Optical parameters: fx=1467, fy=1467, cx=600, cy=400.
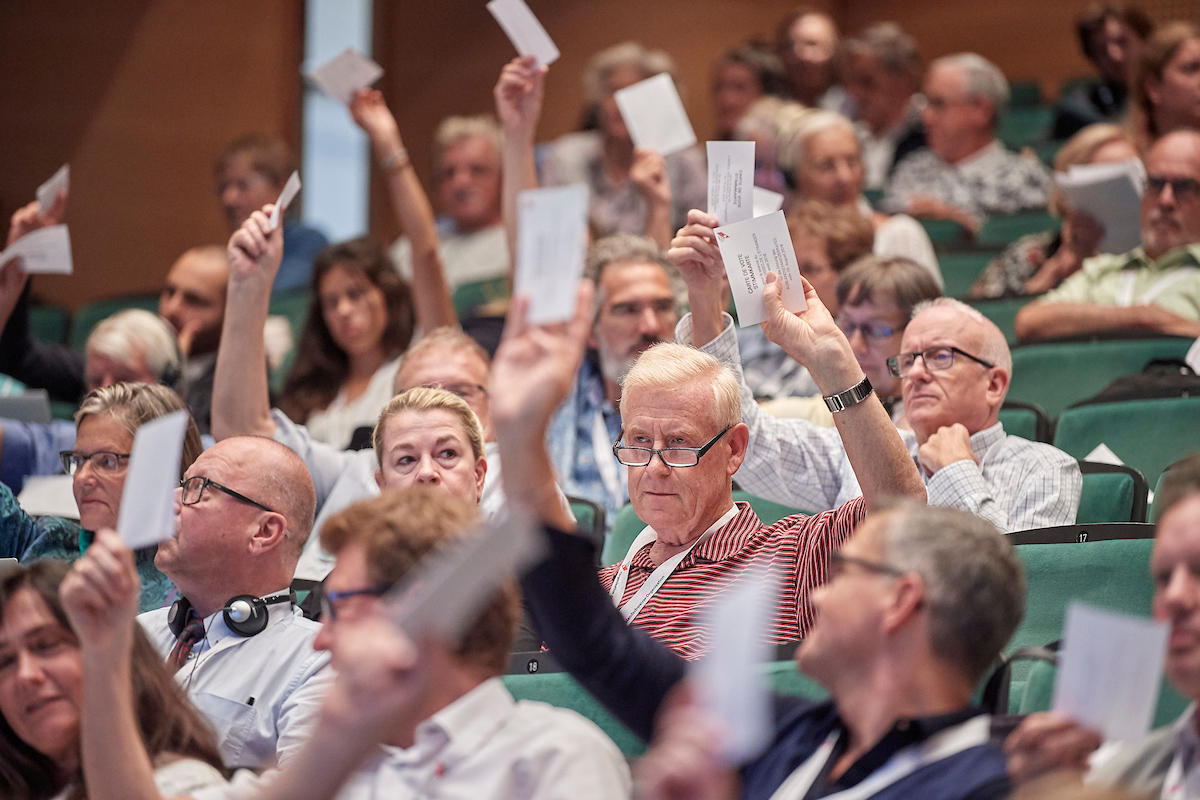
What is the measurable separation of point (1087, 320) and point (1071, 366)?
0.92 ft

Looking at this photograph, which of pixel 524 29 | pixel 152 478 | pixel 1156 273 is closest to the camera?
pixel 152 478

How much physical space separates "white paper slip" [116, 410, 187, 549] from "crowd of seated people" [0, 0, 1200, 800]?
0.02 meters

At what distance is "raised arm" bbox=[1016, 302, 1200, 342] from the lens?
12.7ft

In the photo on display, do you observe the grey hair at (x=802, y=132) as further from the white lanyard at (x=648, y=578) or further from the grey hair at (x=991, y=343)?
the white lanyard at (x=648, y=578)

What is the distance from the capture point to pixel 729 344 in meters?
3.03

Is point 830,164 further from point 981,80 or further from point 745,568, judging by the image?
point 745,568

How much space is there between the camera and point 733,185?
281cm

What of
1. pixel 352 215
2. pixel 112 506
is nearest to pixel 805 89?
pixel 352 215

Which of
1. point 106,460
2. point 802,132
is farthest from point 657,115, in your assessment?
point 106,460

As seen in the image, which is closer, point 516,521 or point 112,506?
point 516,521

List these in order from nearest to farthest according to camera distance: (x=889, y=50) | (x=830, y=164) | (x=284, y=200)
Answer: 1. (x=284, y=200)
2. (x=830, y=164)
3. (x=889, y=50)

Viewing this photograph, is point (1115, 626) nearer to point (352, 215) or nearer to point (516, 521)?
point (516, 521)

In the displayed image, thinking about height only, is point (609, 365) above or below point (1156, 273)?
below

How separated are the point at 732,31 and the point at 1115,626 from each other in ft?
22.5
